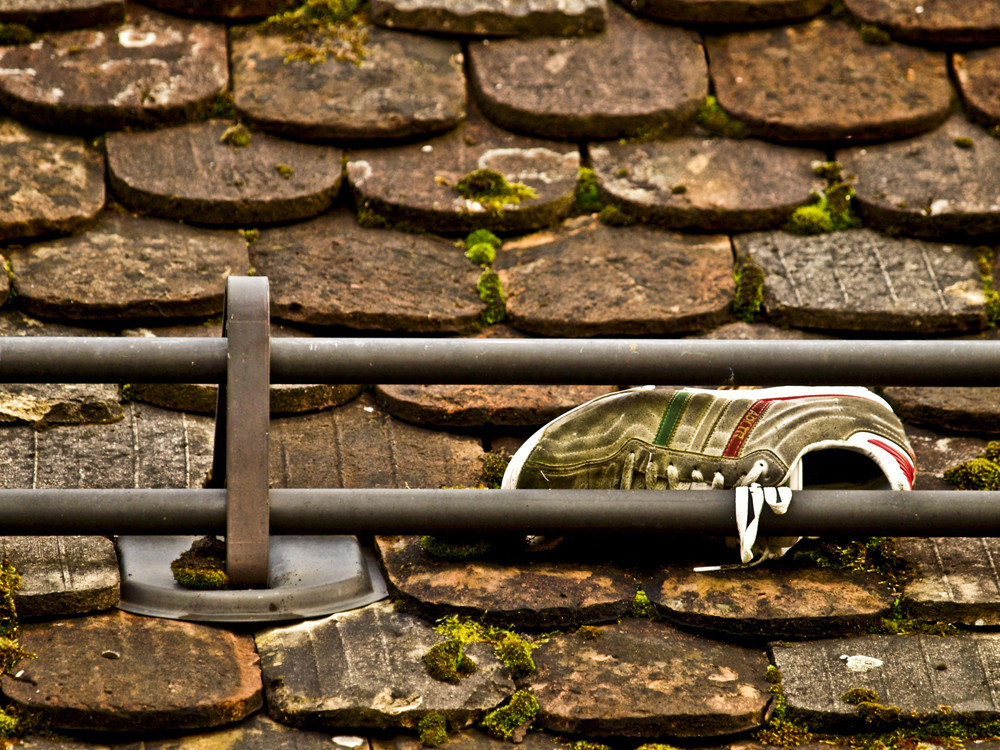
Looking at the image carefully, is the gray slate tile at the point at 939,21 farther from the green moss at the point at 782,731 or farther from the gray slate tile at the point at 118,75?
the green moss at the point at 782,731

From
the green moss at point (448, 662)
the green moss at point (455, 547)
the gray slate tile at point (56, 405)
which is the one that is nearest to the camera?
the green moss at point (448, 662)

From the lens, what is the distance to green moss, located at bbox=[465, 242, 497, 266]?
212 cm

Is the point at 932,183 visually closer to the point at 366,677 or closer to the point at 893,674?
the point at 893,674

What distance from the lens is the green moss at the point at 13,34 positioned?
223 cm

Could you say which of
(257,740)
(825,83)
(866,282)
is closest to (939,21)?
(825,83)

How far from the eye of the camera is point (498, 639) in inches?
60.4

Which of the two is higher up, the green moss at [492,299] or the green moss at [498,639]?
the green moss at [492,299]

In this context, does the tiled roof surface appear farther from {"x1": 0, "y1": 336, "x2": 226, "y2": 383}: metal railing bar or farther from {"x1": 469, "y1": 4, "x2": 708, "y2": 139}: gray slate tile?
{"x1": 0, "y1": 336, "x2": 226, "y2": 383}: metal railing bar

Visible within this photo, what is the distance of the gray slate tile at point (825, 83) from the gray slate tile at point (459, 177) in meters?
0.39

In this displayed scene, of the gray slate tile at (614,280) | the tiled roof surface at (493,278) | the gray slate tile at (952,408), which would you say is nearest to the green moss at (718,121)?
the tiled roof surface at (493,278)

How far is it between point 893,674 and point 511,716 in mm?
493

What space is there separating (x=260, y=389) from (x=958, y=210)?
135cm

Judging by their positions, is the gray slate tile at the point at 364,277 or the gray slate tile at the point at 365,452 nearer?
the gray slate tile at the point at 365,452

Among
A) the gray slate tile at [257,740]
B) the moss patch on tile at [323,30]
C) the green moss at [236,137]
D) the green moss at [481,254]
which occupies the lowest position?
the gray slate tile at [257,740]
